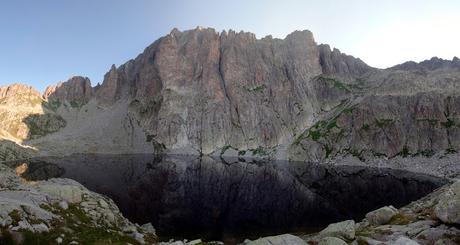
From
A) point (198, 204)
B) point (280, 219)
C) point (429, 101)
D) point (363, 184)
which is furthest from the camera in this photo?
point (429, 101)

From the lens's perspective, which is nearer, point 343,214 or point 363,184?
point 343,214

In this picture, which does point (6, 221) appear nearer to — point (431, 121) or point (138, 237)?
point (138, 237)

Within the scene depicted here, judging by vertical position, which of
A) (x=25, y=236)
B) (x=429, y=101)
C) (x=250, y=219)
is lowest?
(x=250, y=219)

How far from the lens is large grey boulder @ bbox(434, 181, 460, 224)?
23.1 m

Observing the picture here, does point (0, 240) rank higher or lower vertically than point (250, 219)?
higher

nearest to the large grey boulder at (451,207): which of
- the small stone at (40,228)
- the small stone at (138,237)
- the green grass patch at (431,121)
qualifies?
the small stone at (138,237)

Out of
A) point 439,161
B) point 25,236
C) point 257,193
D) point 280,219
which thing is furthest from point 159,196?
point 439,161

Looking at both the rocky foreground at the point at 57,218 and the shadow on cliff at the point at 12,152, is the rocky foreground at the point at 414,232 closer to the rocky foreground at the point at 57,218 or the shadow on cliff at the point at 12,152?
the rocky foreground at the point at 57,218

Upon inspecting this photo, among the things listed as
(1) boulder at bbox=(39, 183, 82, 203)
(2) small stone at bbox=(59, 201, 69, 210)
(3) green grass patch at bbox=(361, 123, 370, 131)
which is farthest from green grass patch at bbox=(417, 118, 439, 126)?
(2) small stone at bbox=(59, 201, 69, 210)

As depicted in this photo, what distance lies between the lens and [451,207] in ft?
77.4

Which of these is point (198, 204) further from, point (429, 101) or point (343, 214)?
point (429, 101)

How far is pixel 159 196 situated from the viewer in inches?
3246

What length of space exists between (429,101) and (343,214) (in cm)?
15436

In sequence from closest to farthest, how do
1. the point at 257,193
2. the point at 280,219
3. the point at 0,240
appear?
the point at 0,240 → the point at 280,219 → the point at 257,193
